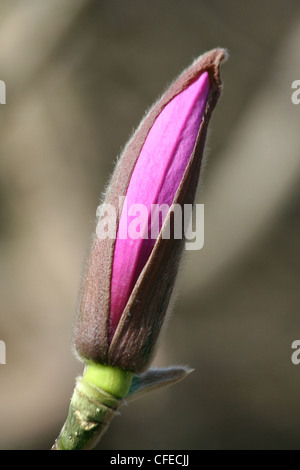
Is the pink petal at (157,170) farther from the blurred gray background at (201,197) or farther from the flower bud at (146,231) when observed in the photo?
the blurred gray background at (201,197)

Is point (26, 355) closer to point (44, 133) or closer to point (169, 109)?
point (44, 133)

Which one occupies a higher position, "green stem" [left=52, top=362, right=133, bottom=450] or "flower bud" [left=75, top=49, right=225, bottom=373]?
"flower bud" [left=75, top=49, right=225, bottom=373]

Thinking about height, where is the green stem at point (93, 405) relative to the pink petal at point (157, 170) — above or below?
below

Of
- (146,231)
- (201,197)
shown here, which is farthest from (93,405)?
(201,197)

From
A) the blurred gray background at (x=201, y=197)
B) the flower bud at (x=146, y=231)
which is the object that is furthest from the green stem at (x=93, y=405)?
the blurred gray background at (x=201, y=197)

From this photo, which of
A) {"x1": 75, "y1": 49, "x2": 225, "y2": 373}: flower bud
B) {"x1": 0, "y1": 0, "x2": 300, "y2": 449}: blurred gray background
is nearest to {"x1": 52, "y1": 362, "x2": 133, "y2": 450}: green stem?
{"x1": 75, "y1": 49, "x2": 225, "y2": 373}: flower bud

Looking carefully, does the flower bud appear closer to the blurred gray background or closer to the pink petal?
the pink petal
